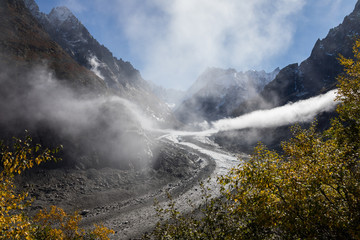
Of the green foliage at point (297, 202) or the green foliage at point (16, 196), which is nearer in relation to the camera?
the green foliage at point (16, 196)

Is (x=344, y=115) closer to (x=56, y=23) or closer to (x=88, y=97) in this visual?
(x=88, y=97)

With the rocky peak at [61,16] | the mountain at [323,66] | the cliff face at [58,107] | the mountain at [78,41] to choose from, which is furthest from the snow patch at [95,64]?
the mountain at [323,66]

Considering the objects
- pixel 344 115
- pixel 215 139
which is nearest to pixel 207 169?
pixel 344 115

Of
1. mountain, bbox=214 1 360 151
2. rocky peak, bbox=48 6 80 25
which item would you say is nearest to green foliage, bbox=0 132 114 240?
mountain, bbox=214 1 360 151

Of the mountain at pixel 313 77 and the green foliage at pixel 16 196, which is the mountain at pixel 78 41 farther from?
the green foliage at pixel 16 196

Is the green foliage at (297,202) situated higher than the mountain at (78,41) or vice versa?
the mountain at (78,41)

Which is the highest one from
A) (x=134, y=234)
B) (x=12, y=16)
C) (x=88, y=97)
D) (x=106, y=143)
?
(x=12, y=16)

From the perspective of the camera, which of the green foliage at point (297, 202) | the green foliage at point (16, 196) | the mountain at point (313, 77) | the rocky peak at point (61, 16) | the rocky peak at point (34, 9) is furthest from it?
the rocky peak at point (61, 16)

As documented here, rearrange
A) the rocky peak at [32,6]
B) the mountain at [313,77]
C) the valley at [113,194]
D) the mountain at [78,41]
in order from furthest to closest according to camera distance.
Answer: the mountain at [313,77] < the mountain at [78,41] < the rocky peak at [32,6] < the valley at [113,194]

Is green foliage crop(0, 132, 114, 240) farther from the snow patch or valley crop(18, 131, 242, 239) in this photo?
the snow patch

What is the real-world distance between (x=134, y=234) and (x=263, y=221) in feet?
80.2

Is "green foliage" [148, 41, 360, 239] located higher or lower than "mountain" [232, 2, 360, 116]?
lower

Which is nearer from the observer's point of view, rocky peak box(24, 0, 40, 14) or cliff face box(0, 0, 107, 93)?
cliff face box(0, 0, 107, 93)

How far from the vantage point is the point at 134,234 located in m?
25.6
